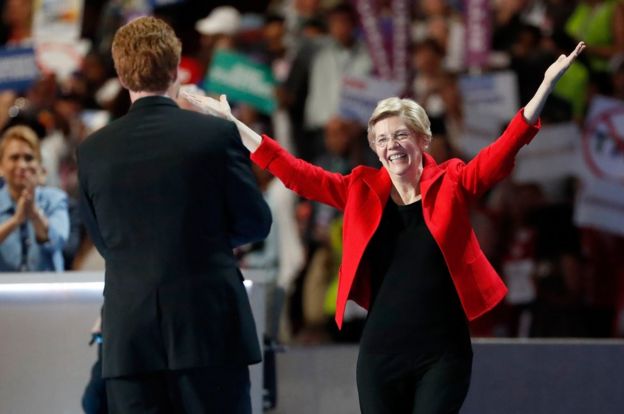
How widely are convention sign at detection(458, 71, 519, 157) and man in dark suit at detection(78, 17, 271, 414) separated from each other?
578 centimetres

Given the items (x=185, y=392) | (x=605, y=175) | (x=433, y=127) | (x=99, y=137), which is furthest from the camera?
(x=433, y=127)

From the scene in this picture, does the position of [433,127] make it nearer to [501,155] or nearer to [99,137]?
[501,155]

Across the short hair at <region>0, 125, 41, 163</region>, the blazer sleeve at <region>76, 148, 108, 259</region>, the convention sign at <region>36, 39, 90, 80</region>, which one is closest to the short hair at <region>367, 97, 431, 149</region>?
the blazer sleeve at <region>76, 148, 108, 259</region>

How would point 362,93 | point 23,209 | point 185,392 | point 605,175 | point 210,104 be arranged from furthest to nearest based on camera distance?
point 362,93 < point 605,175 < point 23,209 < point 210,104 < point 185,392

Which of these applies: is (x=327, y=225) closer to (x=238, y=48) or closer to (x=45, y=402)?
(x=238, y=48)

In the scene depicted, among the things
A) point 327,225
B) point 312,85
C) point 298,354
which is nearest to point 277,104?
point 312,85

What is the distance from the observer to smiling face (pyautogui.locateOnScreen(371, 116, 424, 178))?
4.57 meters

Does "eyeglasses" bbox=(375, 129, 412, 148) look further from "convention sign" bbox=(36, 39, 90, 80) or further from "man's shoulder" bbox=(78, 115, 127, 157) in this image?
"convention sign" bbox=(36, 39, 90, 80)

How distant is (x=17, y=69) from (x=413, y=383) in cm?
698

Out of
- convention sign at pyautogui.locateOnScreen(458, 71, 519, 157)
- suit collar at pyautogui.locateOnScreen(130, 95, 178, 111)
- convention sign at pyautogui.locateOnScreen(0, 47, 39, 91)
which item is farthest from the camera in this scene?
convention sign at pyautogui.locateOnScreen(0, 47, 39, 91)

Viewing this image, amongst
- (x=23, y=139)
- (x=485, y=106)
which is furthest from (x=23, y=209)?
(x=485, y=106)

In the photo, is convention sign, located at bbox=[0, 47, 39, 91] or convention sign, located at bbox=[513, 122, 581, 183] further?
convention sign, located at bbox=[0, 47, 39, 91]

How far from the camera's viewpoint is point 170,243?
3.94 meters

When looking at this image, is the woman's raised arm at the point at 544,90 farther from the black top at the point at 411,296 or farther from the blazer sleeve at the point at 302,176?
the blazer sleeve at the point at 302,176
